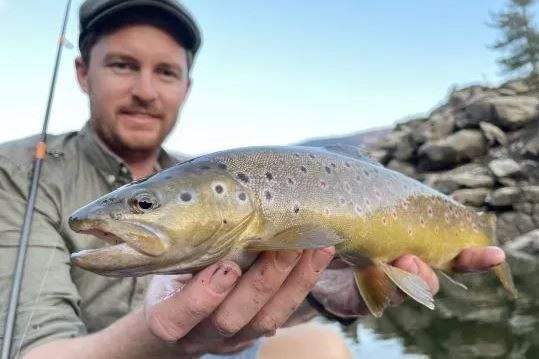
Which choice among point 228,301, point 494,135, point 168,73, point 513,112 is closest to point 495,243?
point 228,301

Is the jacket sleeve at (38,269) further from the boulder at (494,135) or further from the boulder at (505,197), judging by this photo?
the boulder at (494,135)

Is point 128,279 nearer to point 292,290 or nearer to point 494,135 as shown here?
point 292,290

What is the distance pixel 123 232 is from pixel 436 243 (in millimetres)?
1413

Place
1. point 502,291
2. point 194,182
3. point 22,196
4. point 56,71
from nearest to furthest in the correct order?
point 194,182
point 22,196
point 56,71
point 502,291

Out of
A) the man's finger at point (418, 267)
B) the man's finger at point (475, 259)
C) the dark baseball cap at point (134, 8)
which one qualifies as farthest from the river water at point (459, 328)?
the dark baseball cap at point (134, 8)

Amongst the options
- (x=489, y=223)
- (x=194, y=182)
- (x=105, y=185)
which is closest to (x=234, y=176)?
(x=194, y=182)

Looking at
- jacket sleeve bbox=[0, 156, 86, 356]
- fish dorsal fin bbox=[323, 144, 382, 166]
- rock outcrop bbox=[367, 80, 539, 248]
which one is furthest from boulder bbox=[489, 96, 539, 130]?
jacket sleeve bbox=[0, 156, 86, 356]

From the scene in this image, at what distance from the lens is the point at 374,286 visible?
6.61 ft

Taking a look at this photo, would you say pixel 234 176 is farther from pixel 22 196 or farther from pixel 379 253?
pixel 22 196

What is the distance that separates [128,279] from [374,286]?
1107mm

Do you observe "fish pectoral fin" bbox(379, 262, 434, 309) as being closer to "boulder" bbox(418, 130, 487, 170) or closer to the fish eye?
the fish eye

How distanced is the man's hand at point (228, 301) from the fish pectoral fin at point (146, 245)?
0.52ft

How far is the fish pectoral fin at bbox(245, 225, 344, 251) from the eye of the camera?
1.51 meters

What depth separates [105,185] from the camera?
8.67 feet
